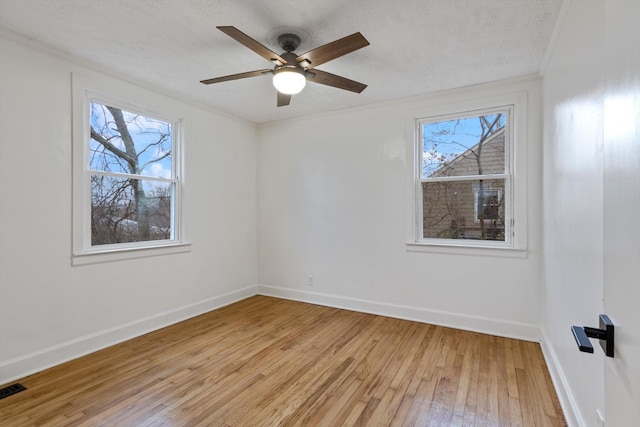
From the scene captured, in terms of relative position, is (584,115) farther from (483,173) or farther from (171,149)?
(171,149)

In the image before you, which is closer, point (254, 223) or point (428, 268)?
point (428, 268)

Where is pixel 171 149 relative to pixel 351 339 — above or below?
above

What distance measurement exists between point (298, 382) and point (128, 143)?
2884mm

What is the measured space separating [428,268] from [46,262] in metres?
3.66

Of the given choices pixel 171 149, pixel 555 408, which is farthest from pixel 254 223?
pixel 555 408

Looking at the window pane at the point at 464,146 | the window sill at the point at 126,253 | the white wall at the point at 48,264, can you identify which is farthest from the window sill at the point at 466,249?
the white wall at the point at 48,264

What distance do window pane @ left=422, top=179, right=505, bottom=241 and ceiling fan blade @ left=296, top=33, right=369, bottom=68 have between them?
206cm

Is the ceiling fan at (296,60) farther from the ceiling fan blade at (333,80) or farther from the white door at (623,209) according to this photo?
the white door at (623,209)

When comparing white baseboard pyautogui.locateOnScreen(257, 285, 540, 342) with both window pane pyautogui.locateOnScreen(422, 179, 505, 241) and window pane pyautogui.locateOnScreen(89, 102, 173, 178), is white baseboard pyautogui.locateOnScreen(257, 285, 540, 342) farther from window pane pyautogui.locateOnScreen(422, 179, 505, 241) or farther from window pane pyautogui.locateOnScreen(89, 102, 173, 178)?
window pane pyautogui.locateOnScreen(89, 102, 173, 178)

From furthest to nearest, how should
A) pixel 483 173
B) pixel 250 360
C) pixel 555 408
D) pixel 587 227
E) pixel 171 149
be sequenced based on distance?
pixel 171 149
pixel 483 173
pixel 250 360
pixel 555 408
pixel 587 227

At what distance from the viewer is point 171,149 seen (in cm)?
372

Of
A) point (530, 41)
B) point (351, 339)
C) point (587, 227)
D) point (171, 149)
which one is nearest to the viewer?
point (587, 227)

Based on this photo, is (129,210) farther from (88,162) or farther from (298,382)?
(298,382)

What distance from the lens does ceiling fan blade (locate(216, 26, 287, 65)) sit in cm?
184
